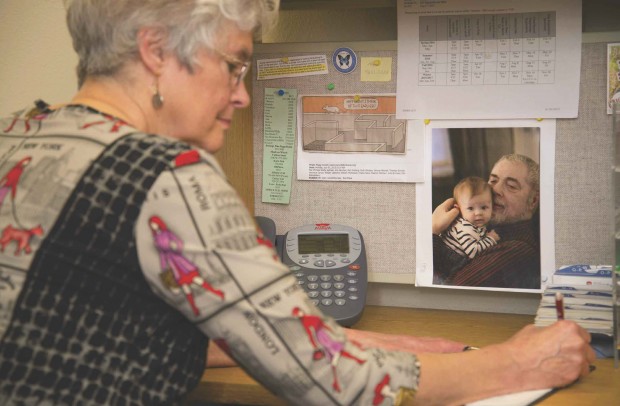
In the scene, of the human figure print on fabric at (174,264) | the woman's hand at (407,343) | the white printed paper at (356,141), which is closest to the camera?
the human figure print on fabric at (174,264)

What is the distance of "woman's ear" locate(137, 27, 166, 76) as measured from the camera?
0.93 m

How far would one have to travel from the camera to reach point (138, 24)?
36.5 inches

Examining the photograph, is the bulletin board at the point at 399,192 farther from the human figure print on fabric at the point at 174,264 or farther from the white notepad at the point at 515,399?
the human figure print on fabric at the point at 174,264

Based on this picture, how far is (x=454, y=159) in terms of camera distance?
1445 millimetres

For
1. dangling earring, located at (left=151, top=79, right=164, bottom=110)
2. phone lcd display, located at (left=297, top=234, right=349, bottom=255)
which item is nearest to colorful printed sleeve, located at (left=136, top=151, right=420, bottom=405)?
dangling earring, located at (left=151, top=79, right=164, bottom=110)

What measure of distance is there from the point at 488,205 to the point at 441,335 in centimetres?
27

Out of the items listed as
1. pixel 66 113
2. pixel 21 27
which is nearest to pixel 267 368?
pixel 66 113

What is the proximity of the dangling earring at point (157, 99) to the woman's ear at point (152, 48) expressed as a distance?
0.7 inches

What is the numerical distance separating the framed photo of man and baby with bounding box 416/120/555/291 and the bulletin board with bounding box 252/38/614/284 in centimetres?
2

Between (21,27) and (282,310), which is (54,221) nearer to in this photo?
(282,310)

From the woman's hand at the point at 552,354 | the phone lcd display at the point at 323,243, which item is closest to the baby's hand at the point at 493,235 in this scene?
the phone lcd display at the point at 323,243

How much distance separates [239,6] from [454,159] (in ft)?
2.04

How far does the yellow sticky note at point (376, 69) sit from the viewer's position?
1.46 meters

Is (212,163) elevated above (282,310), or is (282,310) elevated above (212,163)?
(212,163)
